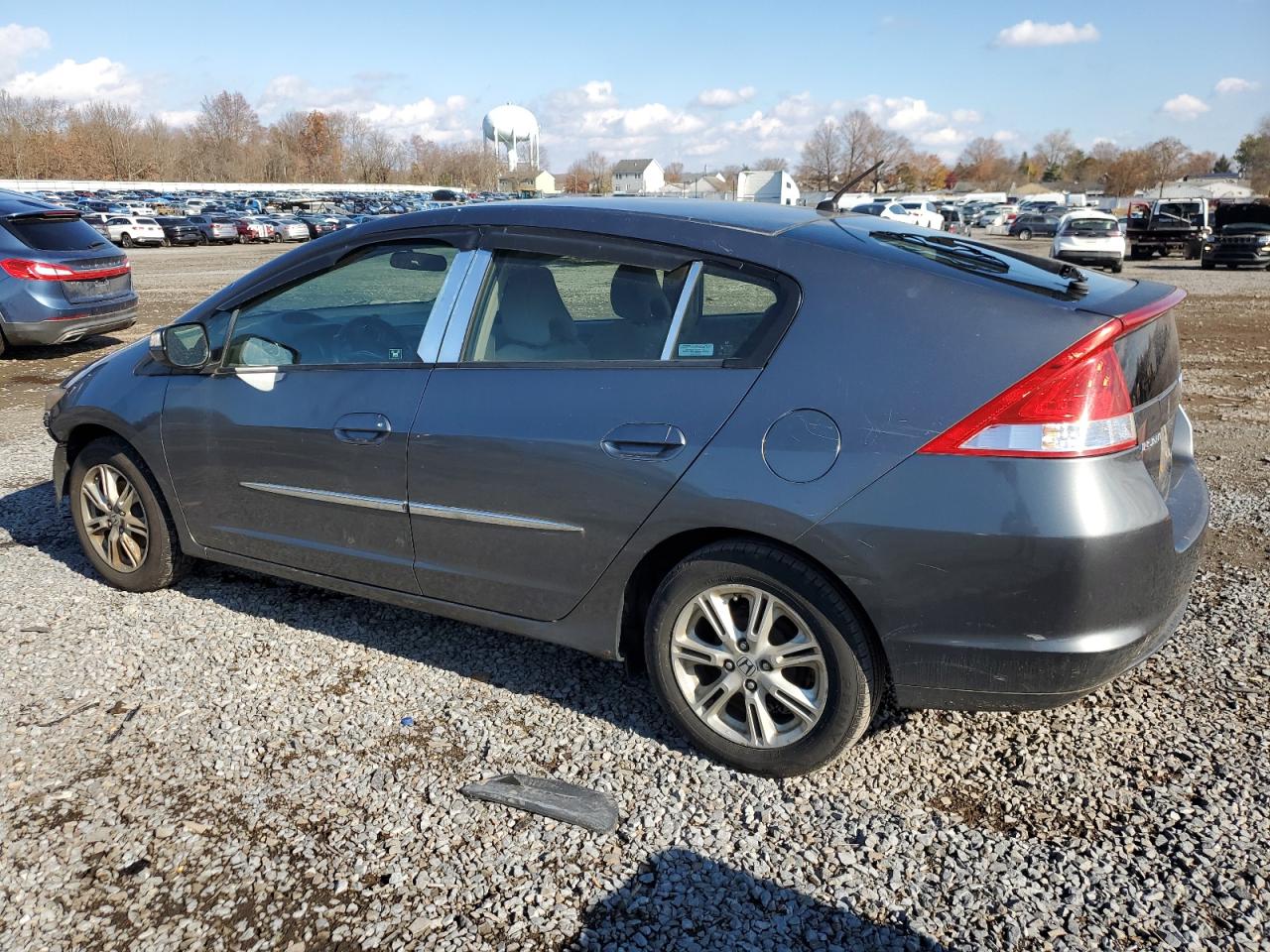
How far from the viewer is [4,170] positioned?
306ft

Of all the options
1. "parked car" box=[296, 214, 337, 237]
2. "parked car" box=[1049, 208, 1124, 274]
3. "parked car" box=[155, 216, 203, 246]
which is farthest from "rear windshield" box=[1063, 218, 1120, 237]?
"parked car" box=[155, 216, 203, 246]

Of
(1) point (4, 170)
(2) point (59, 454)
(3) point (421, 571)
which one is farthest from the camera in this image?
(1) point (4, 170)

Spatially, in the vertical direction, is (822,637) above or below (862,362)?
below

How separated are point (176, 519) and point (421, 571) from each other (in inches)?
56.9

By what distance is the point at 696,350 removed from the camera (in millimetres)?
2998

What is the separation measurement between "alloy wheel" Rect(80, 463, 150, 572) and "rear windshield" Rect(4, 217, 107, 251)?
25.6 feet

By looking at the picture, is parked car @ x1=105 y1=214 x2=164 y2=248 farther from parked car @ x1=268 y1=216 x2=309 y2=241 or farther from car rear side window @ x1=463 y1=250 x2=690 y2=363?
car rear side window @ x1=463 y1=250 x2=690 y2=363

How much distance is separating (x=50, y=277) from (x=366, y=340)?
8.89 meters

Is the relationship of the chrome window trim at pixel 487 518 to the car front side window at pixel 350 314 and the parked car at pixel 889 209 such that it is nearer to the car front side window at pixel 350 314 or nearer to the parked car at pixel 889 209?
the car front side window at pixel 350 314

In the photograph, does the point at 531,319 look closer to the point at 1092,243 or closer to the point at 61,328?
the point at 61,328

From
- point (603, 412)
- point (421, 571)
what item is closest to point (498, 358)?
point (603, 412)

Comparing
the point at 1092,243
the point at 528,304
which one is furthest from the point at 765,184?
the point at 528,304

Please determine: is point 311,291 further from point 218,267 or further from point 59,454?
point 218,267

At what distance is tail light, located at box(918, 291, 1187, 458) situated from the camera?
99.6 inches
